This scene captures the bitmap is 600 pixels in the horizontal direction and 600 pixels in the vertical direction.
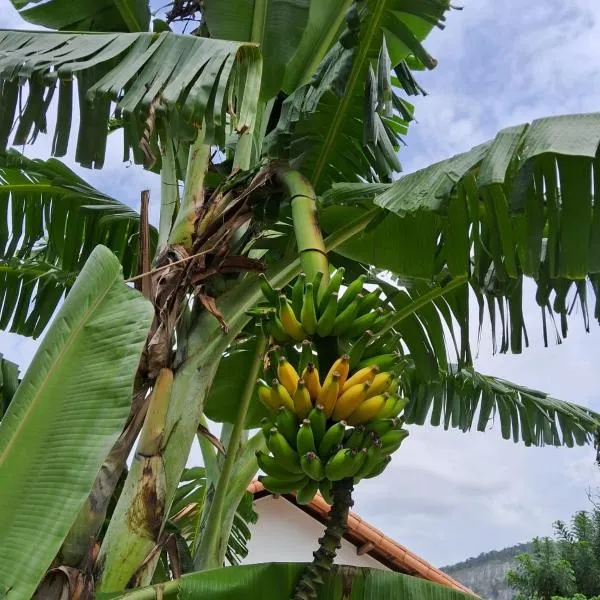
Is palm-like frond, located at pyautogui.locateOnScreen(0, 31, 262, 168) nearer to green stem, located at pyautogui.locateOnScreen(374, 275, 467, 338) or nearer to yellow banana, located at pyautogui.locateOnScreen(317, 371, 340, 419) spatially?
yellow banana, located at pyautogui.locateOnScreen(317, 371, 340, 419)

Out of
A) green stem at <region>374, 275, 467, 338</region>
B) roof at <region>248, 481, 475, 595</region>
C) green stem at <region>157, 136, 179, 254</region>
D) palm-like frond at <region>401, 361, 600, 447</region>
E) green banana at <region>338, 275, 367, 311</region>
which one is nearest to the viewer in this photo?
green banana at <region>338, 275, 367, 311</region>

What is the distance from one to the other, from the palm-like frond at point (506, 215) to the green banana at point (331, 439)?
1.96ft

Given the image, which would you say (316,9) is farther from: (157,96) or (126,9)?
(157,96)

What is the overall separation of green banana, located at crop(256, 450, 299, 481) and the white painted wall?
4.12 m

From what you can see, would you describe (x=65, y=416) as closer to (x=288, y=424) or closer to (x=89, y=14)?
(x=288, y=424)

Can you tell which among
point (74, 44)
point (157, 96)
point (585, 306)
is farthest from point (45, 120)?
point (585, 306)

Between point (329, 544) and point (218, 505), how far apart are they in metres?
1.24

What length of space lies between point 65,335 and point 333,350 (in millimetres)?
502

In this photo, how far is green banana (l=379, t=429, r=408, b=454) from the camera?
1.17 meters

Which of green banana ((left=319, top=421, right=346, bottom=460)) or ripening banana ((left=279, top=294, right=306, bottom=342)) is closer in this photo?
green banana ((left=319, top=421, right=346, bottom=460))

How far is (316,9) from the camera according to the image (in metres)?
2.39

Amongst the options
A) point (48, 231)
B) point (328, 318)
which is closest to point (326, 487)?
point (328, 318)

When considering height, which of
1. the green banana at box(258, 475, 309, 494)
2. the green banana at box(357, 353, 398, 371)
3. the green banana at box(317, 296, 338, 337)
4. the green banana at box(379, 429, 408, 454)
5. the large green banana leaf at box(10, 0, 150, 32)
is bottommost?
the green banana at box(258, 475, 309, 494)

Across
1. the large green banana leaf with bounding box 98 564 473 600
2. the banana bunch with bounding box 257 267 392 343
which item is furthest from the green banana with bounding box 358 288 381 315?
the large green banana leaf with bounding box 98 564 473 600
